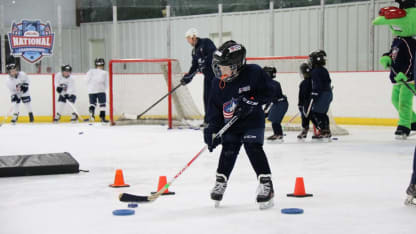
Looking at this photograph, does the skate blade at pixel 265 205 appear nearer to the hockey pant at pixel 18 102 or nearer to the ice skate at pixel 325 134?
the ice skate at pixel 325 134

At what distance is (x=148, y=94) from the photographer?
1022 cm

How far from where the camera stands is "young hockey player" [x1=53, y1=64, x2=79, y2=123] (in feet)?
35.6

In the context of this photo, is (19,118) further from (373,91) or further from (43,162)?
(43,162)

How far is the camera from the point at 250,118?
3221mm

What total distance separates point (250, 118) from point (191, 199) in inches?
23.6

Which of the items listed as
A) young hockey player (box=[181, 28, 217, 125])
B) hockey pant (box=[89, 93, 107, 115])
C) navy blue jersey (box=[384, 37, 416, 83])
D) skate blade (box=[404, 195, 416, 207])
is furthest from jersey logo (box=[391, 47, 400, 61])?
hockey pant (box=[89, 93, 107, 115])

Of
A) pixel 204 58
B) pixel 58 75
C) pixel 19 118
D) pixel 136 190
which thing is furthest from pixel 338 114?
pixel 136 190

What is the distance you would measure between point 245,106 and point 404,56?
13.6 feet

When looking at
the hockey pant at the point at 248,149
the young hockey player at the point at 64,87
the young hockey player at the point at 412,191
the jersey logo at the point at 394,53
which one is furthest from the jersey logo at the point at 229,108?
the young hockey player at the point at 64,87

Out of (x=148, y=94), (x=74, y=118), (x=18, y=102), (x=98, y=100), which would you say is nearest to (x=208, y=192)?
(x=148, y=94)

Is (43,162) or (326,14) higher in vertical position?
(326,14)

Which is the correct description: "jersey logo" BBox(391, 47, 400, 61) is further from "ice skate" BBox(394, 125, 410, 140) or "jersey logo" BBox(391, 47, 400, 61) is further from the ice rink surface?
the ice rink surface

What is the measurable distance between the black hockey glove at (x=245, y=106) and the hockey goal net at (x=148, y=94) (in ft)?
20.0

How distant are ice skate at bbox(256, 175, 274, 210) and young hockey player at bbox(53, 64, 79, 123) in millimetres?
8061
